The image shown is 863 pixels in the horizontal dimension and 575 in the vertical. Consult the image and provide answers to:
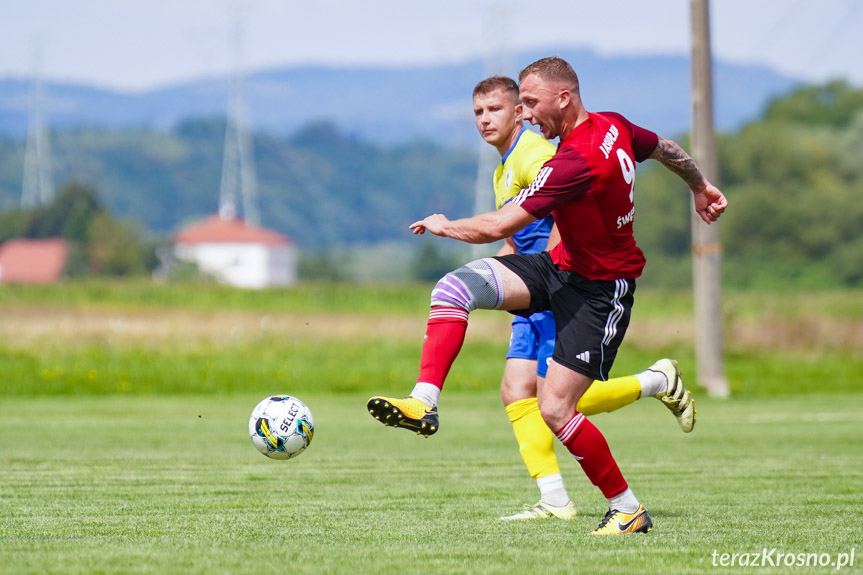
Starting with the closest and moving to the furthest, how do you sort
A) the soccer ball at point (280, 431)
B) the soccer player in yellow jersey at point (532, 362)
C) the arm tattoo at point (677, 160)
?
the arm tattoo at point (677, 160) → the soccer player in yellow jersey at point (532, 362) → the soccer ball at point (280, 431)

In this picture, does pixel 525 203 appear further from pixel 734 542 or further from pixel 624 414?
pixel 624 414

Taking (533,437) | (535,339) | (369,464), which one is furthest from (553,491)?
(369,464)

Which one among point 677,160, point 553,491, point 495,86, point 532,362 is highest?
point 495,86

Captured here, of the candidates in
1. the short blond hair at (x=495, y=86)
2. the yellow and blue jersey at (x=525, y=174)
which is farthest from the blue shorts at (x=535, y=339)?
the short blond hair at (x=495, y=86)

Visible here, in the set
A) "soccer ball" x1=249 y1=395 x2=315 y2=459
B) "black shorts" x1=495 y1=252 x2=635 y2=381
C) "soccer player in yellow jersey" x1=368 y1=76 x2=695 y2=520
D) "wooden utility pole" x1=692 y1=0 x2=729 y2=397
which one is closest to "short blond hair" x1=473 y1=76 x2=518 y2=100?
"soccer player in yellow jersey" x1=368 y1=76 x2=695 y2=520

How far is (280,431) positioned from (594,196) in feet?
8.23

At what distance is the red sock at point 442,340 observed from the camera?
6.10 metres

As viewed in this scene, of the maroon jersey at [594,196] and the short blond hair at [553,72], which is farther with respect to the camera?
the short blond hair at [553,72]

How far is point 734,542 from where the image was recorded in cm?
562

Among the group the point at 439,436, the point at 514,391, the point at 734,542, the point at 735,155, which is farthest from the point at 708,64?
the point at 735,155

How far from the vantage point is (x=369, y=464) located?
996cm

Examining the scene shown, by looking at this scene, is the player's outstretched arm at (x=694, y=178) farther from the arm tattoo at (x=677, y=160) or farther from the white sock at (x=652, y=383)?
the white sock at (x=652, y=383)

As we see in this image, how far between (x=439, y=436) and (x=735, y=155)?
87.8m

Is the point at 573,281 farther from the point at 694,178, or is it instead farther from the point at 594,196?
the point at 694,178
